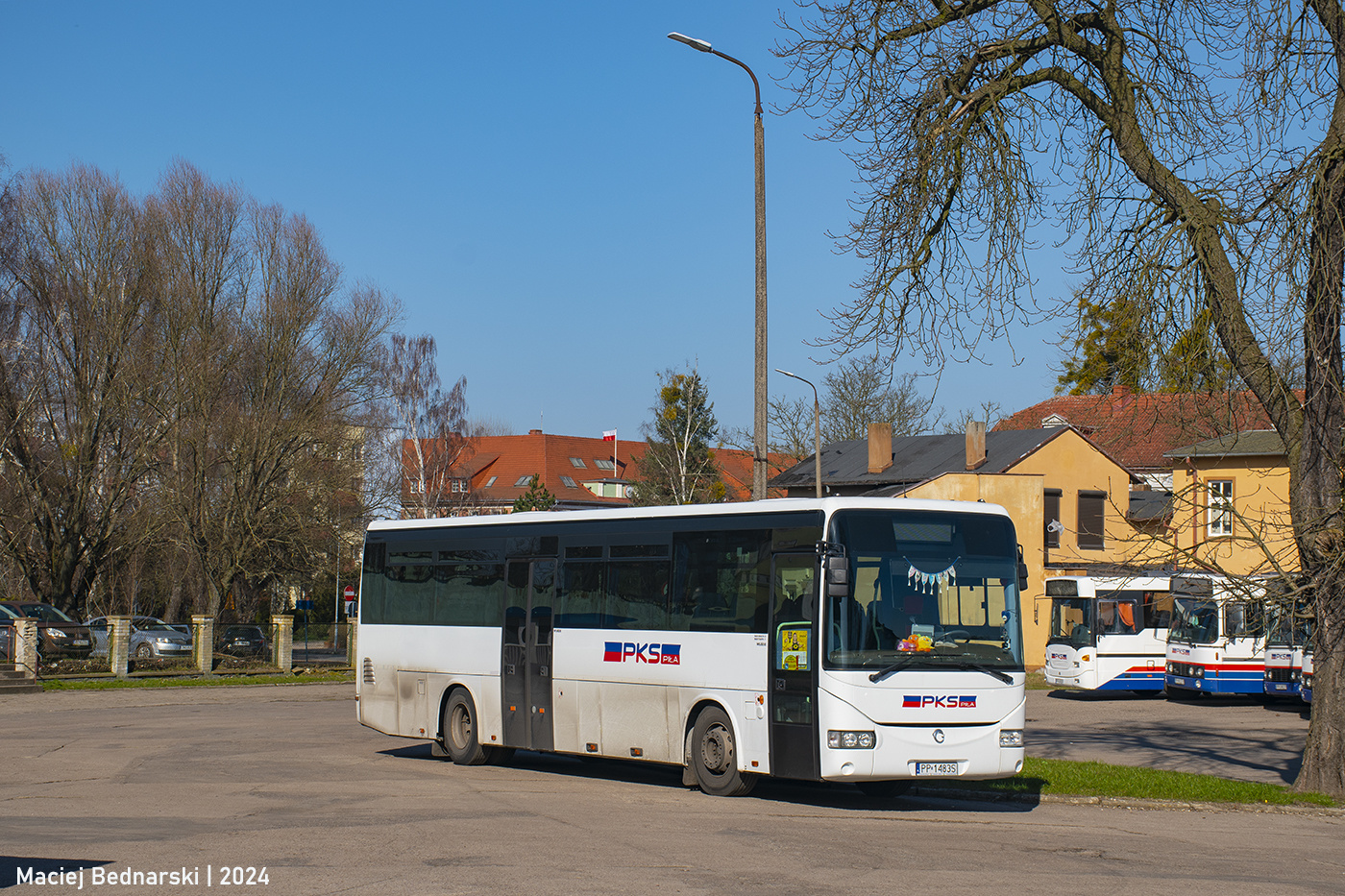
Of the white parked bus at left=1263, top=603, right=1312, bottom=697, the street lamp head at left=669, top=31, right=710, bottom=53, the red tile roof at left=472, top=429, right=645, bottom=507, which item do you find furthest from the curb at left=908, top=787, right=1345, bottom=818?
the red tile roof at left=472, top=429, right=645, bottom=507

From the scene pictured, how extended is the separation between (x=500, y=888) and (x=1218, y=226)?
9694 mm

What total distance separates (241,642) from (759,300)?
29.2m

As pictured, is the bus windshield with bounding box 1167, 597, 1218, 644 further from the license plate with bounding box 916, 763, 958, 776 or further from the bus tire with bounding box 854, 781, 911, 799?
the license plate with bounding box 916, 763, 958, 776

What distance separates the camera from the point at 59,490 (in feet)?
137

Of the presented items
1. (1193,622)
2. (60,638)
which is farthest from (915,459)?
(60,638)

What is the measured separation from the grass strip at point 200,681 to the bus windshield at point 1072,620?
20472 mm

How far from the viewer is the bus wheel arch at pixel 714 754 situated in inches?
518

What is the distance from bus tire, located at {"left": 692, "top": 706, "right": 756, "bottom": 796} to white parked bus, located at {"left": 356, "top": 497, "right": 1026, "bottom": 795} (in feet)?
0.07

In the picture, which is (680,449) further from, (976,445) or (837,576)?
(837,576)

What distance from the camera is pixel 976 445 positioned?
170 ft

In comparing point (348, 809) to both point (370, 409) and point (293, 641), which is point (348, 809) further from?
point (370, 409)

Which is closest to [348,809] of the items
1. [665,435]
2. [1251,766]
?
[1251,766]

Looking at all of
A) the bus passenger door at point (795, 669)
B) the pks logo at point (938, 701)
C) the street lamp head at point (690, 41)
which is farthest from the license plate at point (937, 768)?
the street lamp head at point (690, 41)

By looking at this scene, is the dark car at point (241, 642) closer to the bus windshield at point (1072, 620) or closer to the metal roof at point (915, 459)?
the bus windshield at point (1072, 620)
